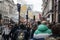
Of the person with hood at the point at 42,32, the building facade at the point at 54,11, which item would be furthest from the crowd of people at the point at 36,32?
the building facade at the point at 54,11

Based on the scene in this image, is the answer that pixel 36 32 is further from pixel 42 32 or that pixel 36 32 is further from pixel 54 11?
pixel 54 11

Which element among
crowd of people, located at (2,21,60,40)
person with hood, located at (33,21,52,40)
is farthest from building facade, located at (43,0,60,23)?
person with hood, located at (33,21,52,40)

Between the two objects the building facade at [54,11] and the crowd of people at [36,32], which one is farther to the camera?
the building facade at [54,11]

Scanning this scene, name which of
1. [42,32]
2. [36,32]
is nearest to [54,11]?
[36,32]

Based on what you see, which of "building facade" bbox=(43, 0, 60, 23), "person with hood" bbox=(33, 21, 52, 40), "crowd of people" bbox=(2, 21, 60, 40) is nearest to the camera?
"crowd of people" bbox=(2, 21, 60, 40)

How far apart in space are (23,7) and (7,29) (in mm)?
22234

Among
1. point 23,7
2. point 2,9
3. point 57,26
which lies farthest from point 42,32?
point 2,9

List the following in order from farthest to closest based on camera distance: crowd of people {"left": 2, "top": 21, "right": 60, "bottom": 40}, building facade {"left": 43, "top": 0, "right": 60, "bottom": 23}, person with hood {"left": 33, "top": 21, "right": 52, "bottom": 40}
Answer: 1. building facade {"left": 43, "top": 0, "right": 60, "bottom": 23}
2. person with hood {"left": 33, "top": 21, "right": 52, "bottom": 40}
3. crowd of people {"left": 2, "top": 21, "right": 60, "bottom": 40}

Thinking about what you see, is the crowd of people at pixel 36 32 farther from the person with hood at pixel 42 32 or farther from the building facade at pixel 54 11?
the building facade at pixel 54 11

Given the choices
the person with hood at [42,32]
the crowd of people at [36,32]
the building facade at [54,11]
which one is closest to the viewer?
the crowd of people at [36,32]

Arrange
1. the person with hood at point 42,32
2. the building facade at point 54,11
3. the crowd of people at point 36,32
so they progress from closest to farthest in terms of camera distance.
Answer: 1. the crowd of people at point 36,32
2. the person with hood at point 42,32
3. the building facade at point 54,11

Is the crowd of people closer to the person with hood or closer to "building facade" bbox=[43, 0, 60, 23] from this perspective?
the person with hood

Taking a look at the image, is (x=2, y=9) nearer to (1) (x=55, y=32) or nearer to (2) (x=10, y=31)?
(2) (x=10, y=31)

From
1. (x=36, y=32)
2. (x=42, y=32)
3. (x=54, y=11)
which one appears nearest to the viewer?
(x=42, y=32)
